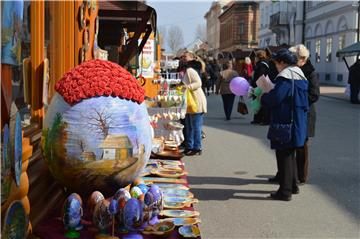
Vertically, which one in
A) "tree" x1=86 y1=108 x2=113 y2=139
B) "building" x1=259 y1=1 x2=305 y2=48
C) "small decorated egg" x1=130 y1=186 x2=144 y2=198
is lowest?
"small decorated egg" x1=130 y1=186 x2=144 y2=198

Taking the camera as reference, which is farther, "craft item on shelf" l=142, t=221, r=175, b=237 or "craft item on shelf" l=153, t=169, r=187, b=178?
"craft item on shelf" l=153, t=169, r=187, b=178

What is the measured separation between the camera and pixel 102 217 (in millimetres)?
2672

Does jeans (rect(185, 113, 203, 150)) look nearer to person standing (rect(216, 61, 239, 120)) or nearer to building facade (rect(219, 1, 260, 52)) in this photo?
person standing (rect(216, 61, 239, 120))

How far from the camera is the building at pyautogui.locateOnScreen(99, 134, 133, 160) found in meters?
2.63

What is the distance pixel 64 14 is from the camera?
3566 millimetres

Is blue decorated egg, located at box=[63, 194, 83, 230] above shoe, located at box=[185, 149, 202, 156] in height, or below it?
above

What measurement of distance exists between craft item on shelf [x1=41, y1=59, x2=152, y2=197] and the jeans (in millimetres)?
5621

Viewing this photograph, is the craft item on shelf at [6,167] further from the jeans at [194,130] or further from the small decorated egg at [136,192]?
the jeans at [194,130]

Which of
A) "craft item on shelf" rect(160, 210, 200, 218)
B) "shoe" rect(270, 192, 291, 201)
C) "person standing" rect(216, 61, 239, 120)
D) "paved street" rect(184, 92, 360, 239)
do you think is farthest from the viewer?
"person standing" rect(216, 61, 239, 120)

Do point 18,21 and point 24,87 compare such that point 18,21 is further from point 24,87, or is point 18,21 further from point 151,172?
point 151,172

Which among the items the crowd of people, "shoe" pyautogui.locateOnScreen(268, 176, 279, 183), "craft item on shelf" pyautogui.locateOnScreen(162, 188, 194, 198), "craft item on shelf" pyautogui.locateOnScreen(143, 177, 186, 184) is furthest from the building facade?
"craft item on shelf" pyautogui.locateOnScreen(162, 188, 194, 198)

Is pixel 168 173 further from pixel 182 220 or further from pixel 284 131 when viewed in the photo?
pixel 284 131

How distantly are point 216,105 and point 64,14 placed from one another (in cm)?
1556

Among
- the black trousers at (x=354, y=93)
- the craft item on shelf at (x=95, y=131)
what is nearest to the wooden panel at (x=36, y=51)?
the craft item on shelf at (x=95, y=131)
